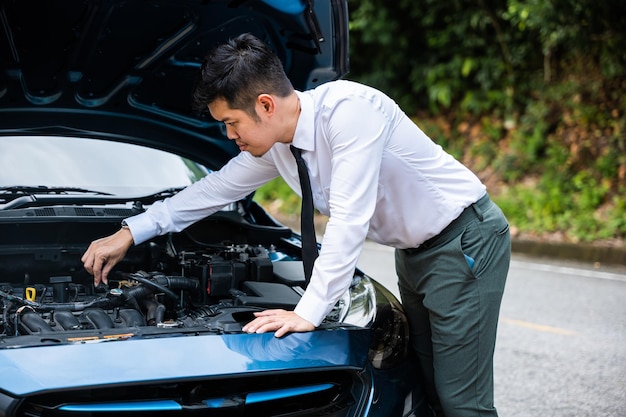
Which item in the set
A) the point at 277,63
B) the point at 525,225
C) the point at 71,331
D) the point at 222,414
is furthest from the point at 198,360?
the point at 525,225

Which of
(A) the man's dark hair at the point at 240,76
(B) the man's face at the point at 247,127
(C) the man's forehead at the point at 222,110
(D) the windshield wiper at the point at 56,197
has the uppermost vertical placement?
(A) the man's dark hair at the point at 240,76

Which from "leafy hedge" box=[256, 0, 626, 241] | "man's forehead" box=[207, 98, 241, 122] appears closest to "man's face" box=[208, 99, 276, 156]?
"man's forehead" box=[207, 98, 241, 122]

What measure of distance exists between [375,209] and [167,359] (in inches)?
40.0

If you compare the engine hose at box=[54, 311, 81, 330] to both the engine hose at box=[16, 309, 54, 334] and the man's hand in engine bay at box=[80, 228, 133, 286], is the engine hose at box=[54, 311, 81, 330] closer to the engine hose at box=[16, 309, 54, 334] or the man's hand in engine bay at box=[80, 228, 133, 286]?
the engine hose at box=[16, 309, 54, 334]

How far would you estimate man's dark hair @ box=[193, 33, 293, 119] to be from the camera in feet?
8.29

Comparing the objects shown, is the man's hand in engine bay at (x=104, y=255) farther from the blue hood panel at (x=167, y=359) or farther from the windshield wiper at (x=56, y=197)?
the blue hood panel at (x=167, y=359)

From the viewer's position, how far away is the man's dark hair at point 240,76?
2.53 meters

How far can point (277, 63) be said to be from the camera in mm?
2611

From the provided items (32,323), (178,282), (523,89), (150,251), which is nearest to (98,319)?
(32,323)

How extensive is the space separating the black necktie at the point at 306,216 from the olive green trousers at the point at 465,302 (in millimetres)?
420

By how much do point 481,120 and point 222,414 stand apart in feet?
38.5

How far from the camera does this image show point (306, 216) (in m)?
2.81

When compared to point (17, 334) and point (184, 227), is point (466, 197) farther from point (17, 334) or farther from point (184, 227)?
point (17, 334)

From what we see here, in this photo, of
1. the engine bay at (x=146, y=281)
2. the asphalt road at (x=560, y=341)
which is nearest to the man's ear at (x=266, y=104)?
the engine bay at (x=146, y=281)
